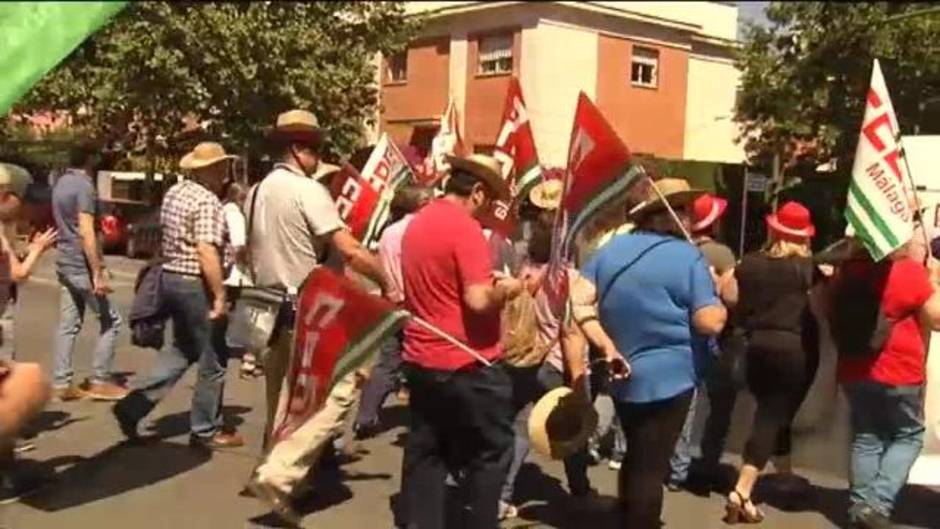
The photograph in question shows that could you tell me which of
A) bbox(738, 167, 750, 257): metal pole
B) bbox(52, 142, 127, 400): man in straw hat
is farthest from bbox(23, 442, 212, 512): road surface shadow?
bbox(738, 167, 750, 257): metal pole

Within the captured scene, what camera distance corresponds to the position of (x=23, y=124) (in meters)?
14.0

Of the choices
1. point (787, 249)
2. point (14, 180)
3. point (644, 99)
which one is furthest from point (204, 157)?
point (644, 99)

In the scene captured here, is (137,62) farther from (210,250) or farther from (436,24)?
(210,250)

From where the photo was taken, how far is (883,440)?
654cm

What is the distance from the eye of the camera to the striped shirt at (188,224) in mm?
7188

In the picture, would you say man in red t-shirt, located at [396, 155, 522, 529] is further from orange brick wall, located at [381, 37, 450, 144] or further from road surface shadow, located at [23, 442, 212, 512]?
orange brick wall, located at [381, 37, 450, 144]

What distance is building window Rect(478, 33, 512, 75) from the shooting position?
3534 cm

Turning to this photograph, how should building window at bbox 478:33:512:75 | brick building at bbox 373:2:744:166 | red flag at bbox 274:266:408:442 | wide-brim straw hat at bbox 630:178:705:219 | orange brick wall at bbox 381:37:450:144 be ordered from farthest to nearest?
orange brick wall at bbox 381:37:450:144 → building window at bbox 478:33:512:75 → brick building at bbox 373:2:744:166 → red flag at bbox 274:266:408:442 → wide-brim straw hat at bbox 630:178:705:219

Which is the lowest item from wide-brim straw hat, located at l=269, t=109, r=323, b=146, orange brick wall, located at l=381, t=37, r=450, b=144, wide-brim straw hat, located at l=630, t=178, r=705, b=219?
wide-brim straw hat, located at l=630, t=178, r=705, b=219

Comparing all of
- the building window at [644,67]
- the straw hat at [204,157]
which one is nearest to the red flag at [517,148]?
the straw hat at [204,157]

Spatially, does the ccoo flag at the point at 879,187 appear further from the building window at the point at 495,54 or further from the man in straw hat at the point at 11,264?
the building window at the point at 495,54

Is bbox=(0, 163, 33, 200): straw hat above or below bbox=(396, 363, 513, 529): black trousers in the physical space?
above

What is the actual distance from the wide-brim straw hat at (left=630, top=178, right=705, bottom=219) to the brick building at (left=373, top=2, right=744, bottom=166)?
27.2 metres

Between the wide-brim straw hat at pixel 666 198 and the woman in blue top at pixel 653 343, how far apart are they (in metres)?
0.14
